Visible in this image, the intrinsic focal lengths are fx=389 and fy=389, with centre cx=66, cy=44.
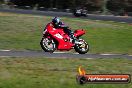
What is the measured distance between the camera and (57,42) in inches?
701

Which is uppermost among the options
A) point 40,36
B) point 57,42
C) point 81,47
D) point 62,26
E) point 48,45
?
point 62,26

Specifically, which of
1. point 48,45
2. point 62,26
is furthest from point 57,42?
point 62,26

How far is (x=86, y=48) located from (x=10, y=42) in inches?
221

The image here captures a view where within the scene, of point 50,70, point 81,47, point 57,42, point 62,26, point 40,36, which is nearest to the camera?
point 50,70

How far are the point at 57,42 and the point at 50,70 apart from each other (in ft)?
16.7

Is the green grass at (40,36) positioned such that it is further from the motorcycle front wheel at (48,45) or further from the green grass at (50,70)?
the green grass at (50,70)

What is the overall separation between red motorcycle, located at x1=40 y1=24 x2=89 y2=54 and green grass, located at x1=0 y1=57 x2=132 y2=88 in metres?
2.29

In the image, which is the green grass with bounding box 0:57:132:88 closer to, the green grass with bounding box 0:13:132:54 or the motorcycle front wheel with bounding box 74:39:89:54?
the motorcycle front wheel with bounding box 74:39:89:54

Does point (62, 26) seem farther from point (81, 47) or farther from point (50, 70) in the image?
point (50, 70)

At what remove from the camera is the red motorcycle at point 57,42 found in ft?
57.6

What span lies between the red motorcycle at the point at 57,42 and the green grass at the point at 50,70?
229 cm

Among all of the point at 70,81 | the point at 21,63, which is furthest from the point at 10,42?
the point at 70,81

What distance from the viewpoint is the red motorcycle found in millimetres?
17547

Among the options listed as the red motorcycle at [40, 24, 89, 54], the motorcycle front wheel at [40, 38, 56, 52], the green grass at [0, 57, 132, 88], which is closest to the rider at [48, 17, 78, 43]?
the red motorcycle at [40, 24, 89, 54]
